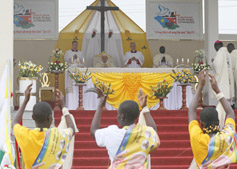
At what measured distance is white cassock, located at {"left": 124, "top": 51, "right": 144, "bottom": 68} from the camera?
17459 mm

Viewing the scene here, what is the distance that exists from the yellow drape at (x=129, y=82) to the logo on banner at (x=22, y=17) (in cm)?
485

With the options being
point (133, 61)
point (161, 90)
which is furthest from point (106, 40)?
point (161, 90)

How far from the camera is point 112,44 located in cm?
1905

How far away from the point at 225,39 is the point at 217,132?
14.9 metres

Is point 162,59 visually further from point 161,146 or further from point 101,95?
point 101,95

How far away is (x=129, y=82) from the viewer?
588 inches

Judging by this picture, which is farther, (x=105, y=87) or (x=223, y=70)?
(x=223, y=70)

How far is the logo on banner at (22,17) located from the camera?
61.6 feet

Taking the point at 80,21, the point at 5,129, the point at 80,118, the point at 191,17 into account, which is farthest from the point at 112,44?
the point at 5,129

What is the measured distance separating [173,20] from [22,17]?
4.82 metres

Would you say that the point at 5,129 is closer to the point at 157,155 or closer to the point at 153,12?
the point at 157,155

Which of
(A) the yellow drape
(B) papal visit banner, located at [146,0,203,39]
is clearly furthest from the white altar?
(B) papal visit banner, located at [146,0,203,39]

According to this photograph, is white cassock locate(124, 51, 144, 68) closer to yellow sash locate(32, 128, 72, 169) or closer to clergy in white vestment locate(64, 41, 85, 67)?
clergy in white vestment locate(64, 41, 85, 67)

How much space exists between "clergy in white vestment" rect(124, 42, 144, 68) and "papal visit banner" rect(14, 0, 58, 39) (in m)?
2.75
